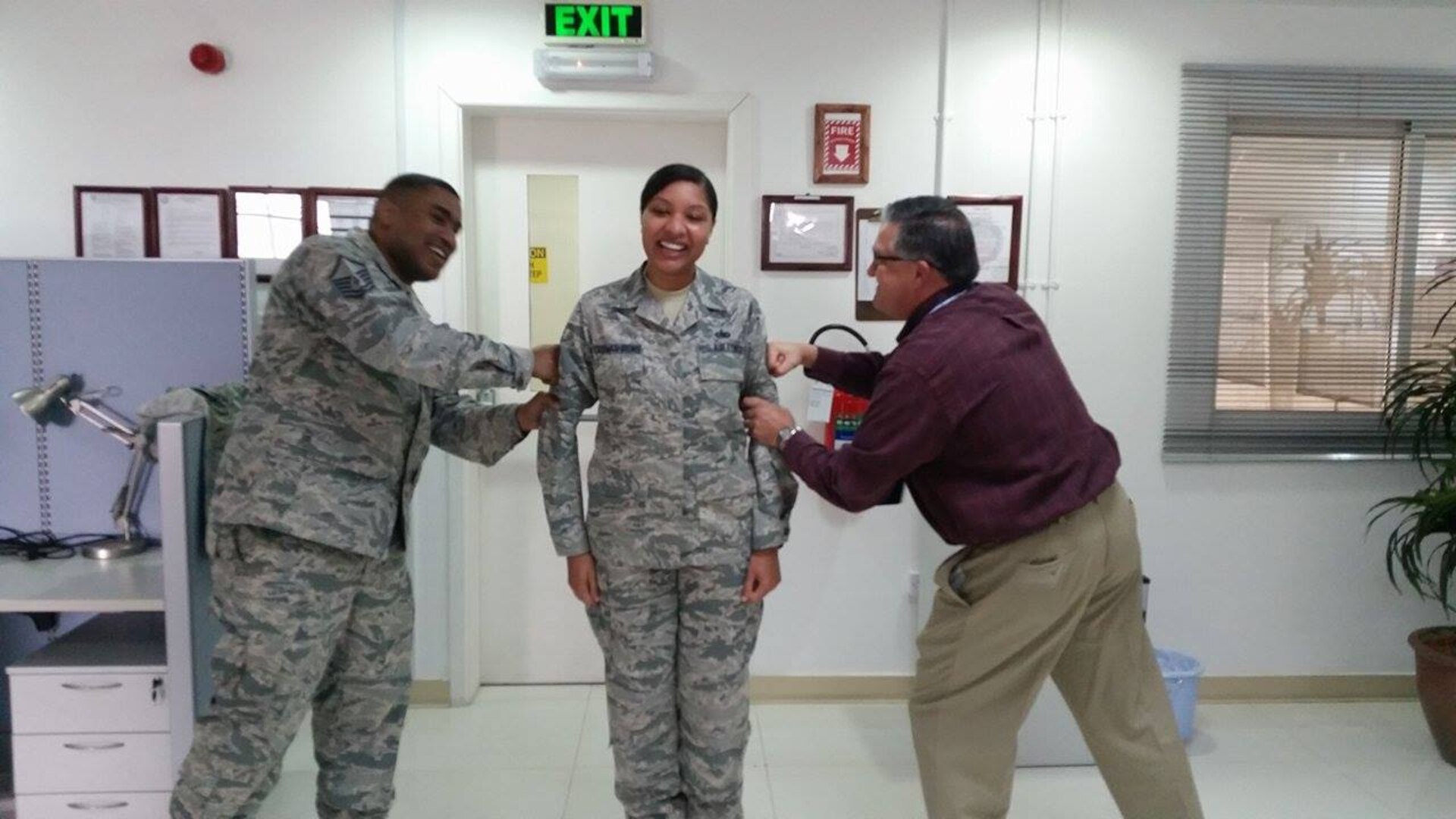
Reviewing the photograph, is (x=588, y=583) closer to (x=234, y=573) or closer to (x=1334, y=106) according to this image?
(x=234, y=573)

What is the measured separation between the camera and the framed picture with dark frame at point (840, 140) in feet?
8.97

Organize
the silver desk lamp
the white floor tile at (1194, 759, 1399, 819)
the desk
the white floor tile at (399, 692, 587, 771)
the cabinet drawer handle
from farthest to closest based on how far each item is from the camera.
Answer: the white floor tile at (399, 692, 587, 771) < the white floor tile at (1194, 759, 1399, 819) < the silver desk lamp < the cabinet drawer handle < the desk

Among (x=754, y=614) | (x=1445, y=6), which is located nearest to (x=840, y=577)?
(x=754, y=614)

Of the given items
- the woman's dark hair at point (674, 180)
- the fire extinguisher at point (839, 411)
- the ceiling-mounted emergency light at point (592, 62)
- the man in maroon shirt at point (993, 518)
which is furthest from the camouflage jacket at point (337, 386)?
the fire extinguisher at point (839, 411)

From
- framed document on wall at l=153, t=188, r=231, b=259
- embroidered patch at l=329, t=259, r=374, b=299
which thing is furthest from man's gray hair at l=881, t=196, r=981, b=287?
framed document on wall at l=153, t=188, r=231, b=259

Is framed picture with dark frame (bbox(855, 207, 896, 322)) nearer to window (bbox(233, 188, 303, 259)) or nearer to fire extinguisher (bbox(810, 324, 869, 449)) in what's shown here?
fire extinguisher (bbox(810, 324, 869, 449))

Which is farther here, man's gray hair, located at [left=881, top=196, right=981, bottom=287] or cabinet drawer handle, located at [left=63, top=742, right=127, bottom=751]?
cabinet drawer handle, located at [left=63, top=742, right=127, bottom=751]

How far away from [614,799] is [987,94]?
237cm

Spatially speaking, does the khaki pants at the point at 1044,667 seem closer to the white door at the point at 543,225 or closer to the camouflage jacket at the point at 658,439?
the camouflage jacket at the point at 658,439

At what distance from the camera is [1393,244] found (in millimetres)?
2932

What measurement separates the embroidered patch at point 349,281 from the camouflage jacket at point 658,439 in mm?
394

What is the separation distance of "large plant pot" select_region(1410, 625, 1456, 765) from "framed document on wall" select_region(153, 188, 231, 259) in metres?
3.85

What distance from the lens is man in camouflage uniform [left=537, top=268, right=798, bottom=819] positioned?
→ 1726 mm

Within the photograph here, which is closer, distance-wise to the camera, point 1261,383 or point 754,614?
point 754,614
